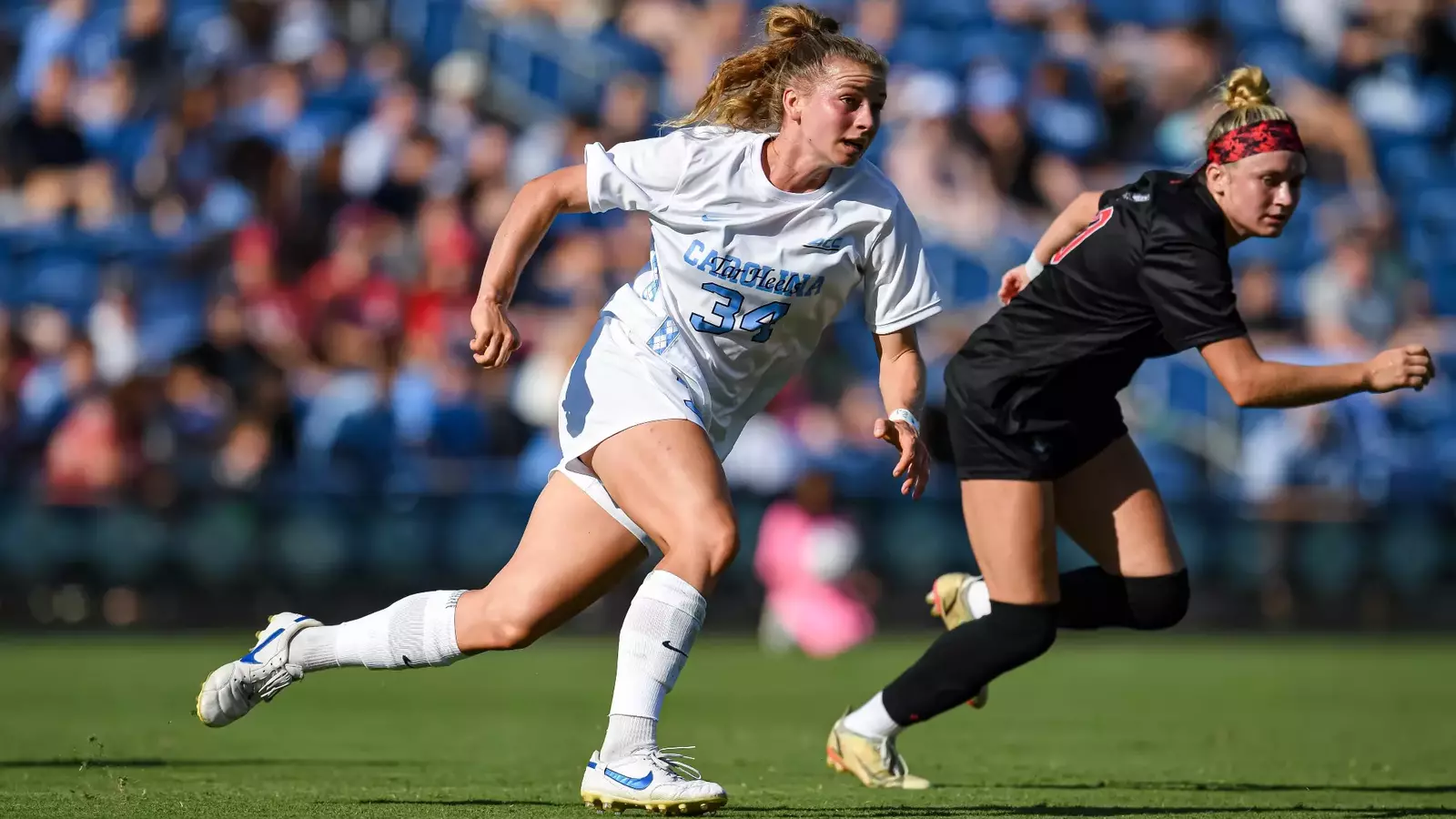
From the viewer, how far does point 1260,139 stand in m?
4.96

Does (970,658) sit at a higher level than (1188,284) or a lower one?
lower

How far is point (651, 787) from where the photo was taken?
445 cm

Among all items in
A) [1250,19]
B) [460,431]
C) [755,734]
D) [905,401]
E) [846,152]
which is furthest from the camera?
[1250,19]

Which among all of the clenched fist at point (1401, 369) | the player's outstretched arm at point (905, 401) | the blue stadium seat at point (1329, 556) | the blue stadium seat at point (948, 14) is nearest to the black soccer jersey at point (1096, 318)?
the player's outstretched arm at point (905, 401)

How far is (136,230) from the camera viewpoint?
1334 centimetres

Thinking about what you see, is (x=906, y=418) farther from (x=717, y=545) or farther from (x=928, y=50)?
(x=928, y=50)

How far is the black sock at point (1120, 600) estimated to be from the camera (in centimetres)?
541

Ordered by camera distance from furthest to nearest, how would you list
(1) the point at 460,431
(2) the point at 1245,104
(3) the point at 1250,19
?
(3) the point at 1250,19
(1) the point at 460,431
(2) the point at 1245,104

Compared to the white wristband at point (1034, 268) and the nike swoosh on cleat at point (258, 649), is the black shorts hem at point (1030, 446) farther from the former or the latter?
the nike swoosh on cleat at point (258, 649)

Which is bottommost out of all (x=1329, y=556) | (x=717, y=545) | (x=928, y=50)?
(x=1329, y=556)

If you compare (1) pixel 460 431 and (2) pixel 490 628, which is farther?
(1) pixel 460 431

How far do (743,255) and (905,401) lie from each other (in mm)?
583

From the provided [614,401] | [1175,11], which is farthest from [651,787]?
[1175,11]

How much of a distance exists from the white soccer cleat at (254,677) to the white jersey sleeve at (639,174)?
1.45m
